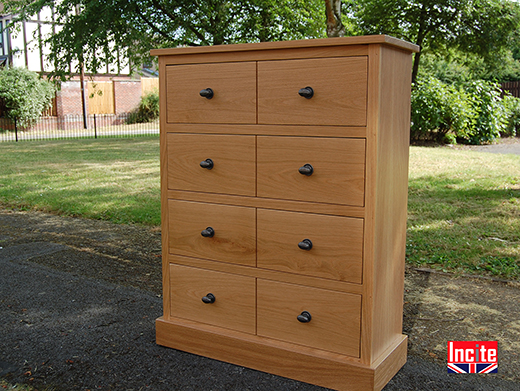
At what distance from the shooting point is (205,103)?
3.04 meters

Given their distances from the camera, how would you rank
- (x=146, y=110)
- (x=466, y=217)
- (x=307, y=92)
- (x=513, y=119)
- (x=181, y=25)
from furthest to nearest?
1. (x=146, y=110)
2. (x=513, y=119)
3. (x=181, y=25)
4. (x=466, y=217)
5. (x=307, y=92)

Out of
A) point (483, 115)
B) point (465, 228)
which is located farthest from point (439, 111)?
point (465, 228)

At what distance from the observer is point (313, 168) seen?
2.75 metres

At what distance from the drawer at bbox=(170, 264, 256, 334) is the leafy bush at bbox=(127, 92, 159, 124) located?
29.3 m

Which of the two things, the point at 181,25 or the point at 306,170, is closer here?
the point at 306,170

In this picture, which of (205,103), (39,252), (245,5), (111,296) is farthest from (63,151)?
(205,103)

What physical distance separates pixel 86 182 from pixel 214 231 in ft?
23.8

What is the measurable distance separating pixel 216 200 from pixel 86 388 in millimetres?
1223

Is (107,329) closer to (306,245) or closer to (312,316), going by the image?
(312,316)

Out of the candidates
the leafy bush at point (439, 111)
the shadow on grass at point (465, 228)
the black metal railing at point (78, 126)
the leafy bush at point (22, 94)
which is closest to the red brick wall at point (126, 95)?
the black metal railing at point (78, 126)

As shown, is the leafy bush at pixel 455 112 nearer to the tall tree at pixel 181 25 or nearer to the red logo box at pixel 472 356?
the tall tree at pixel 181 25

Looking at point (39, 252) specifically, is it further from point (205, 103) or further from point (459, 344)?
point (459, 344)

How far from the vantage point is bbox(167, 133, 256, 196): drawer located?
9.70ft

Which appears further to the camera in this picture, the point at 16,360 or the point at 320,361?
the point at 16,360
